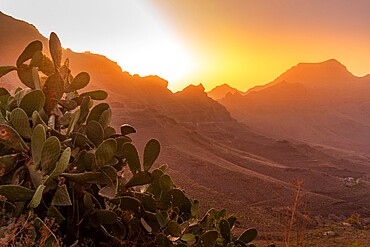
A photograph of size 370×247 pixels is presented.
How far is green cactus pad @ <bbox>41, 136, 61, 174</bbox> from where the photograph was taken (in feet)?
10.7

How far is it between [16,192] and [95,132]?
1.01 m

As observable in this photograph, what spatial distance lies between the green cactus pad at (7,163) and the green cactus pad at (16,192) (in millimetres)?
299

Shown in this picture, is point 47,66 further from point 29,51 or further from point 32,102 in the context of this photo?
point 32,102

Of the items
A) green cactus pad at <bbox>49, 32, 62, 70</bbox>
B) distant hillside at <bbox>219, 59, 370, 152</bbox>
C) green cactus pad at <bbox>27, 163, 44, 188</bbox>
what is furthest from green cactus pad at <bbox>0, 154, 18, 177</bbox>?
distant hillside at <bbox>219, 59, 370, 152</bbox>

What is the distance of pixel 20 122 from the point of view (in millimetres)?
3529

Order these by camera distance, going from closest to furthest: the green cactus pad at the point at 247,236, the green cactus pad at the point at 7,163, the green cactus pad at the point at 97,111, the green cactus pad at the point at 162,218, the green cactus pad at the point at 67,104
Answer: the green cactus pad at the point at 7,163 → the green cactus pad at the point at 162,218 → the green cactus pad at the point at 97,111 → the green cactus pad at the point at 67,104 → the green cactus pad at the point at 247,236

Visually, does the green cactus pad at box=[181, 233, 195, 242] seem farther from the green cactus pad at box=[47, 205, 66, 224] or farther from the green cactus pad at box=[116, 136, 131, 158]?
the green cactus pad at box=[47, 205, 66, 224]

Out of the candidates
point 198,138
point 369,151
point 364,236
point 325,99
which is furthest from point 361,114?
point 364,236

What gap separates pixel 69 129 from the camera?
153 inches

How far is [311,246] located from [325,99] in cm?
14275

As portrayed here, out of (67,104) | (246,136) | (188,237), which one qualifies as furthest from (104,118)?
(246,136)

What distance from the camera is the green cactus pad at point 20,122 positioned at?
349 cm

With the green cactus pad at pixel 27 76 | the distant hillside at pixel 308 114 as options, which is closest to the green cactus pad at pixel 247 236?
the green cactus pad at pixel 27 76

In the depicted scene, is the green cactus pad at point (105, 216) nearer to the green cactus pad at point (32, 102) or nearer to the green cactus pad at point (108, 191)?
the green cactus pad at point (108, 191)
